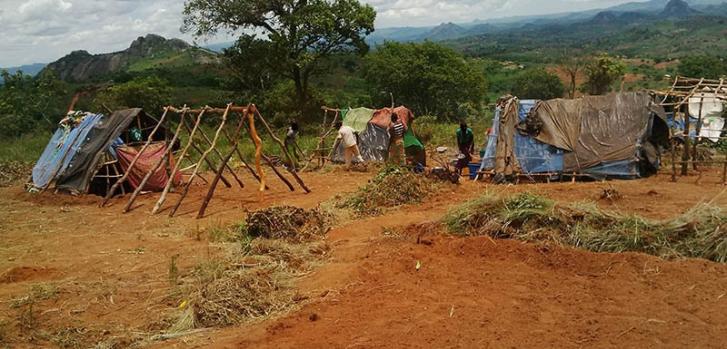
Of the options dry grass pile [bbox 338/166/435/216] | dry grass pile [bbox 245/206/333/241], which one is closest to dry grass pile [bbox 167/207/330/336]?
dry grass pile [bbox 245/206/333/241]

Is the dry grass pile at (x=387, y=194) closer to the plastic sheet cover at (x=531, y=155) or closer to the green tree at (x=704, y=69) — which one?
the plastic sheet cover at (x=531, y=155)

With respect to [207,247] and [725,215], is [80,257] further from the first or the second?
[725,215]

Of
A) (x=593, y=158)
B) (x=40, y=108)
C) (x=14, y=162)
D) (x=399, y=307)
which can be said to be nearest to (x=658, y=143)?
(x=593, y=158)

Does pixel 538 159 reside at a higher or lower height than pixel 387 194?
lower

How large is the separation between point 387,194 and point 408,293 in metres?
3.99

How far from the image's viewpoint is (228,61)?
23.4 metres

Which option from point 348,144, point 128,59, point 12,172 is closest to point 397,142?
point 348,144

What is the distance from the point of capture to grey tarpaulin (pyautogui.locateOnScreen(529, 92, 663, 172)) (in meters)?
11.1

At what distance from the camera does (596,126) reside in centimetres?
1134

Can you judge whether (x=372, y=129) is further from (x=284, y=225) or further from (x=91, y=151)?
(x=284, y=225)

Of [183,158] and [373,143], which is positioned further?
[373,143]

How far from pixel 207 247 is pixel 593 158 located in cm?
725

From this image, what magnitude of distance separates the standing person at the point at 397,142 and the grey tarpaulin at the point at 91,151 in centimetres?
528

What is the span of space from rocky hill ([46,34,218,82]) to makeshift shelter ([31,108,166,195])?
49131 mm
